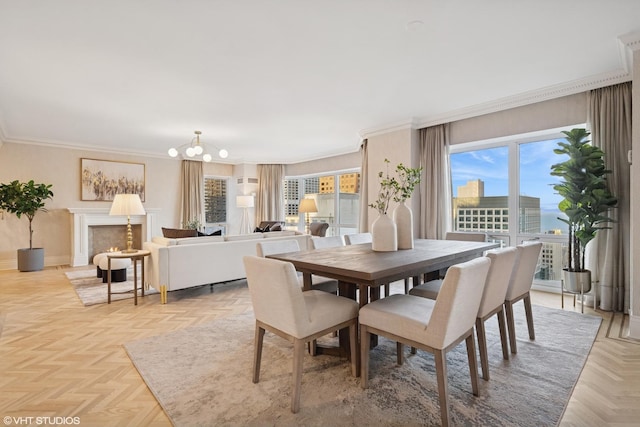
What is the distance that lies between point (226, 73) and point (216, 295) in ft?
8.63

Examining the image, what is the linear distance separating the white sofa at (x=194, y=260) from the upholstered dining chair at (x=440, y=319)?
6.71 feet

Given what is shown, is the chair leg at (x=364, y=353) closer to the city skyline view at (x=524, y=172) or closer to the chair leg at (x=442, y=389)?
the chair leg at (x=442, y=389)

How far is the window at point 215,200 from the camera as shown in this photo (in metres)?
8.40

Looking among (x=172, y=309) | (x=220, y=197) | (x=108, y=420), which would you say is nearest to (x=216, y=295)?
(x=172, y=309)

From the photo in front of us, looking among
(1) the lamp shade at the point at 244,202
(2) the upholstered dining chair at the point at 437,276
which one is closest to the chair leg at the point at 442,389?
(2) the upholstered dining chair at the point at 437,276

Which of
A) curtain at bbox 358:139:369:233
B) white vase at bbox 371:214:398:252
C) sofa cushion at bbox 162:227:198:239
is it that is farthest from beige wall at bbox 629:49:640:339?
sofa cushion at bbox 162:227:198:239

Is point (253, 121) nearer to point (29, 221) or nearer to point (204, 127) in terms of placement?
point (204, 127)

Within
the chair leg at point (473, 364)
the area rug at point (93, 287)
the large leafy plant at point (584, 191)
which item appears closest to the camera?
the chair leg at point (473, 364)

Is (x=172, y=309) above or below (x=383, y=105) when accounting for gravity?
below

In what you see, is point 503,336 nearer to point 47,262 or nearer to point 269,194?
point 269,194

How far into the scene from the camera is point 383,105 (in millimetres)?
4164

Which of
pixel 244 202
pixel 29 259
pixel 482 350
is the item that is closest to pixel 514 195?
pixel 482 350

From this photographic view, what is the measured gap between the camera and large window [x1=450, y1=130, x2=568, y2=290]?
4.13 meters

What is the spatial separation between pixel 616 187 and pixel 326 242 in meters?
3.07
